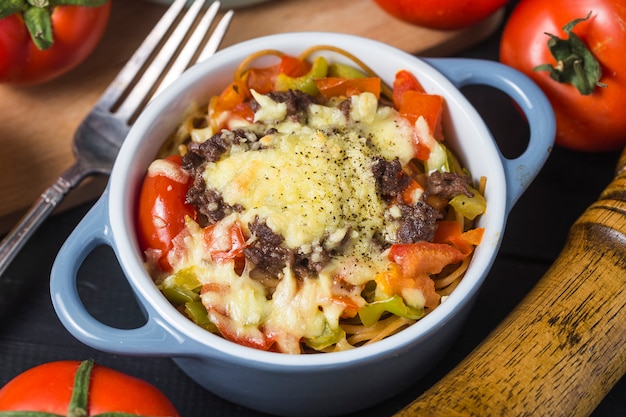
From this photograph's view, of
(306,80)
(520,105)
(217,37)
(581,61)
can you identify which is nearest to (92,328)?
(306,80)

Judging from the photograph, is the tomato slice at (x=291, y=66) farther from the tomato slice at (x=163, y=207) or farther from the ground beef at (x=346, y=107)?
the tomato slice at (x=163, y=207)

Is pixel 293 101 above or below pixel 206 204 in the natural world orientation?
above

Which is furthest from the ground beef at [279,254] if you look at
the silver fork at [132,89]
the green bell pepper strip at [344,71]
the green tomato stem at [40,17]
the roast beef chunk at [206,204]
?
the green tomato stem at [40,17]

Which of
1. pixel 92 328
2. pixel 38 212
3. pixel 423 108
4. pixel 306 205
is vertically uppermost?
pixel 423 108

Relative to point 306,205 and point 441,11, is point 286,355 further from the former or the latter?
point 441,11

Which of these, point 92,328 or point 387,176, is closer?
point 92,328
